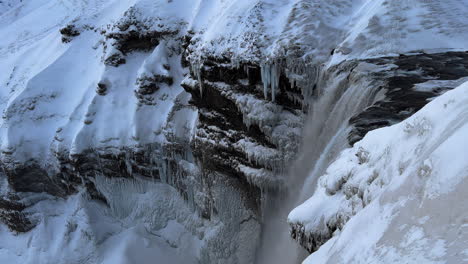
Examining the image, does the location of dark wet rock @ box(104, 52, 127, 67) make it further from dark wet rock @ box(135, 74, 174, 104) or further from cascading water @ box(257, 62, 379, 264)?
cascading water @ box(257, 62, 379, 264)

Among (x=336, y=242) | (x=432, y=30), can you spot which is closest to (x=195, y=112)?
(x=432, y=30)

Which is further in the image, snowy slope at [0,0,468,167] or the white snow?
the white snow

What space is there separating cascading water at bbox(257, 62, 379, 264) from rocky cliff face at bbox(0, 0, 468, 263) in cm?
5

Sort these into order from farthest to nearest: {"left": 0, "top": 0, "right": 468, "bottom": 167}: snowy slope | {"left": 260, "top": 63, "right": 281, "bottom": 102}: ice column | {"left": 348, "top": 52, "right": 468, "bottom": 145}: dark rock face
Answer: {"left": 260, "top": 63, "right": 281, "bottom": 102}: ice column → {"left": 0, "top": 0, "right": 468, "bottom": 167}: snowy slope → {"left": 348, "top": 52, "right": 468, "bottom": 145}: dark rock face

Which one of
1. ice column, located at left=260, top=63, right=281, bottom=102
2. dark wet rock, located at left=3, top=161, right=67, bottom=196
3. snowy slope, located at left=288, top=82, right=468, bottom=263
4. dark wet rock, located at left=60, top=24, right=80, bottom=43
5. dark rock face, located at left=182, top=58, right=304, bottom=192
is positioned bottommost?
dark wet rock, located at left=3, top=161, right=67, bottom=196

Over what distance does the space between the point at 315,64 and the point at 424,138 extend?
23.8ft

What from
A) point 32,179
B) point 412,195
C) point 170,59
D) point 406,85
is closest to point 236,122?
point 170,59

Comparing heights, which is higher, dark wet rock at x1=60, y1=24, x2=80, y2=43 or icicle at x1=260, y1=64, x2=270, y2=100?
dark wet rock at x1=60, y1=24, x2=80, y2=43

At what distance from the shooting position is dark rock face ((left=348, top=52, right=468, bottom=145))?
646cm

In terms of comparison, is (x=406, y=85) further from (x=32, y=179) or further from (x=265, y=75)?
(x=32, y=179)

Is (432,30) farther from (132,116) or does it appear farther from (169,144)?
(132,116)

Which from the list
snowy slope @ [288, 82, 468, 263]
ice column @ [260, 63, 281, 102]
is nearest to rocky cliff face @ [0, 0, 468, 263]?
ice column @ [260, 63, 281, 102]

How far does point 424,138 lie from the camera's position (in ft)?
10.2

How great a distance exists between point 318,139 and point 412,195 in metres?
6.91
